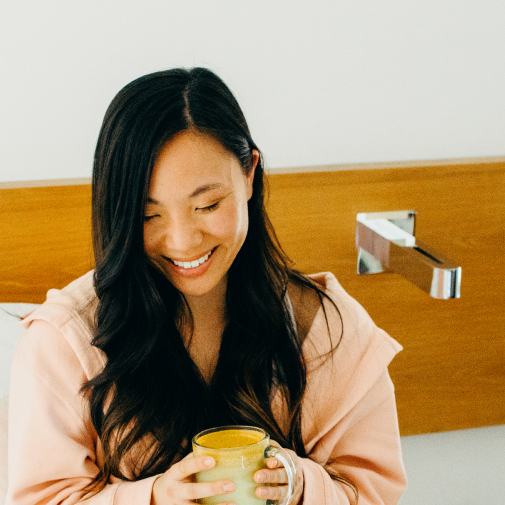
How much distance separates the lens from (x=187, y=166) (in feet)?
2.46

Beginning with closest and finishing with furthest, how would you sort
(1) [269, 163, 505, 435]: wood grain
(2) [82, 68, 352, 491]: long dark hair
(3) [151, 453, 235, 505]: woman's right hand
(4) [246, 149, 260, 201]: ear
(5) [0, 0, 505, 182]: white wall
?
(3) [151, 453, 235, 505]: woman's right hand, (2) [82, 68, 352, 491]: long dark hair, (4) [246, 149, 260, 201]: ear, (5) [0, 0, 505, 182]: white wall, (1) [269, 163, 505, 435]: wood grain

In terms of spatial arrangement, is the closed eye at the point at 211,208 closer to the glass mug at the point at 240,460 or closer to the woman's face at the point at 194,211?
A: the woman's face at the point at 194,211

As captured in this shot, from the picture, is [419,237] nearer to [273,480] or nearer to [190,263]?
[190,263]

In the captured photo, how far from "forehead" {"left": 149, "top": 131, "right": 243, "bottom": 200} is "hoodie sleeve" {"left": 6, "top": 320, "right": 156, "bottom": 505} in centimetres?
25

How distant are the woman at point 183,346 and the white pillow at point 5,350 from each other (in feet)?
0.34

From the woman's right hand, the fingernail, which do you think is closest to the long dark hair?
the woman's right hand

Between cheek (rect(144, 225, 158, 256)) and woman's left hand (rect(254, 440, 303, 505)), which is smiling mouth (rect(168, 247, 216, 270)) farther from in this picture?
woman's left hand (rect(254, 440, 303, 505))

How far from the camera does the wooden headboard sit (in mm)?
1060

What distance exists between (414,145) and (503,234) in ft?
0.82

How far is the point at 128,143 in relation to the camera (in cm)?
73

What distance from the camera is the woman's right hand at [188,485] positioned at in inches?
23.6

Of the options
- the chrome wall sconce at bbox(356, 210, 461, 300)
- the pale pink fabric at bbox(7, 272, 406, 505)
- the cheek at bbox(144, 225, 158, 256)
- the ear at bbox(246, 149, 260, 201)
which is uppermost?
the ear at bbox(246, 149, 260, 201)

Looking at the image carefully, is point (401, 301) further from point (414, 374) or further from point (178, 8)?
point (178, 8)

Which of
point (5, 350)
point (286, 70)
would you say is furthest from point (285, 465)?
point (286, 70)
